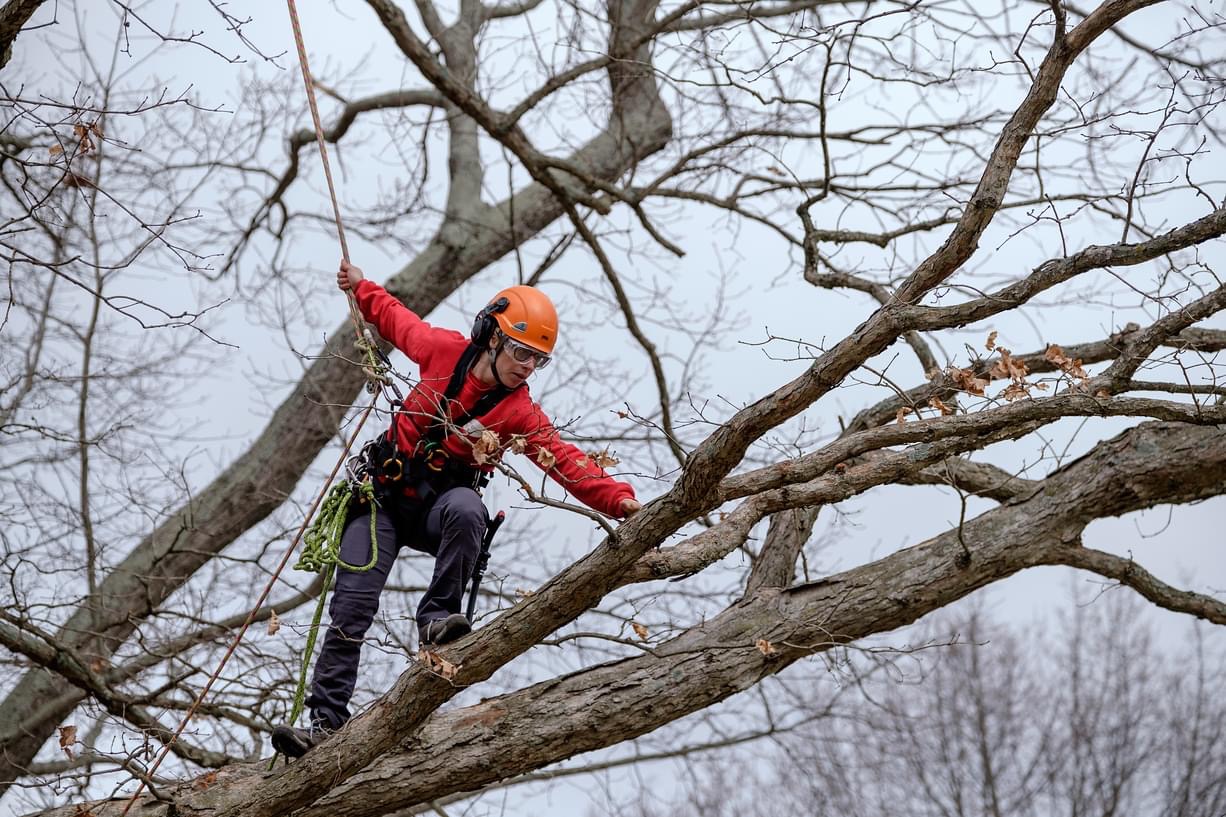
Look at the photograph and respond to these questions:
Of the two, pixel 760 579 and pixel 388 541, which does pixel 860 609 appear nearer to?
pixel 760 579

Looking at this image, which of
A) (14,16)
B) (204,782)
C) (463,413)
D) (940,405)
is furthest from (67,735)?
(940,405)

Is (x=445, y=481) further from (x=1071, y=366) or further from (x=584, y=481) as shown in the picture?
(x=1071, y=366)

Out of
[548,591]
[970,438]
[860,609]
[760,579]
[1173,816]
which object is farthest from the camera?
[1173,816]

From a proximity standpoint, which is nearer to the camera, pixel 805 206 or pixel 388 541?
pixel 388 541

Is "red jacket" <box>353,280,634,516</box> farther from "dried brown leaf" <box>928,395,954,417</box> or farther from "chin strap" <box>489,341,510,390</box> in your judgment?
"dried brown leaf" <box>928,395,954,417</box>

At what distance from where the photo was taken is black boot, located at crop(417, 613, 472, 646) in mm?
4512

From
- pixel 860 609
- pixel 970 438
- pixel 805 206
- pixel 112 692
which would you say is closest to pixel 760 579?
pixel 860 609

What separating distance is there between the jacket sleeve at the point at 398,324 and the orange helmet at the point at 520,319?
313 mm

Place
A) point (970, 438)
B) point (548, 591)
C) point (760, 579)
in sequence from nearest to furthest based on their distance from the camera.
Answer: point (548, 591)
point (970, 438)
point (760, 579)

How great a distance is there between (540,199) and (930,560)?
5405 millimetres

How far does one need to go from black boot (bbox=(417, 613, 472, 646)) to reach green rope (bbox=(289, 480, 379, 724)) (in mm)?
439

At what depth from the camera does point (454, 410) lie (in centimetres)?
486

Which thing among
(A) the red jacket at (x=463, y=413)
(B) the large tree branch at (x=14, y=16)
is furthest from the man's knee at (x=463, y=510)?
(B) the large tree branch at (x=14, y=16)

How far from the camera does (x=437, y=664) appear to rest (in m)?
4.31
